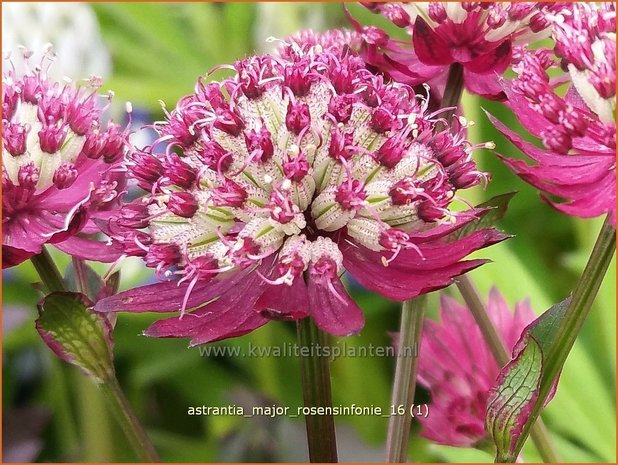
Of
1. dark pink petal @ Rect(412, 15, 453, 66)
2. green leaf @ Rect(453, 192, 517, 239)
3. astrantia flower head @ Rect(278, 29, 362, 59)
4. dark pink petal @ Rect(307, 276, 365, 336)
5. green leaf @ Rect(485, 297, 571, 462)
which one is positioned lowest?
green leaf @ Rect(485, 297, 571, 462)

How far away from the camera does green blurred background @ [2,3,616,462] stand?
0.98 meters

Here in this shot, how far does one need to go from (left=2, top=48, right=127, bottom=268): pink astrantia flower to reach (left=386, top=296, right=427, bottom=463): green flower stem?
197mm

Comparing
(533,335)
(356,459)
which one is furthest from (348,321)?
(356,459)

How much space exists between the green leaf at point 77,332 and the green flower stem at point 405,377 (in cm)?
18

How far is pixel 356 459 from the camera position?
3.15 feet

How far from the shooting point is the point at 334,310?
45 centimetres

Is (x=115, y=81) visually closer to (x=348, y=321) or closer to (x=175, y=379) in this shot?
(x=175, y=379)

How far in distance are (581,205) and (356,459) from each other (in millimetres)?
607

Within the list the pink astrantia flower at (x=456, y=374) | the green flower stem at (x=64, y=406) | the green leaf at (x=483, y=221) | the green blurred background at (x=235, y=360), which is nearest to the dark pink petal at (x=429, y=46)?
the green leaf at (x=483, y=221)

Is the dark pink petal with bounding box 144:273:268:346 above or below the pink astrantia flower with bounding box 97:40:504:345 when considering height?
below

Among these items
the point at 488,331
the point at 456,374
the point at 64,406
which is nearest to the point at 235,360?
the point at 64,406

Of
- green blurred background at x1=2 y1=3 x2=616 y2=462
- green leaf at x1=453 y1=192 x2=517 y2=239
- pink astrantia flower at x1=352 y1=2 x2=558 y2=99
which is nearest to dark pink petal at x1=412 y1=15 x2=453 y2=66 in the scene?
pink astrantia flower at x1=352 y1=2 x2=558 y2=99

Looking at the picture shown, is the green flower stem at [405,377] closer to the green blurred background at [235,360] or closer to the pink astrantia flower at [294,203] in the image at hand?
the pink astrantia flower at [294,203]

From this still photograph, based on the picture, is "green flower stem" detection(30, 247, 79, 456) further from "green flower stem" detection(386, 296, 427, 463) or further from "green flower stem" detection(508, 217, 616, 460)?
"green flower stem" detection(508, 217, 616, 460)
